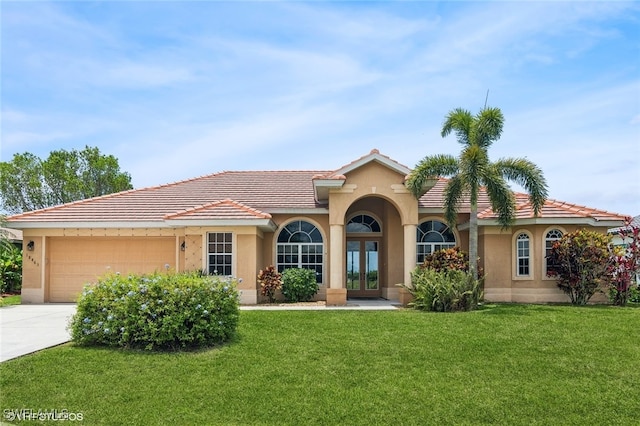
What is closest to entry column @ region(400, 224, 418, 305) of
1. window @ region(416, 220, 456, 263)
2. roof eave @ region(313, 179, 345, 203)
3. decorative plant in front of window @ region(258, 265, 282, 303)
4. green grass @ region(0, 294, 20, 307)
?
window @ region(416, 220, 456, 263)

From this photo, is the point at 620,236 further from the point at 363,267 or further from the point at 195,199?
the point at 195,199

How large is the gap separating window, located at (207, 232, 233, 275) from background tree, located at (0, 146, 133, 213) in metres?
33.0

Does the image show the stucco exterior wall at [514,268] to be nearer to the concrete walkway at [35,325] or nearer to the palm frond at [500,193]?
the palm frond at [500,193]

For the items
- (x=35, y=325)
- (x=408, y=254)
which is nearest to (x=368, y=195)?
(x=408, y=254)

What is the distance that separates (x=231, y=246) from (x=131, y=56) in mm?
8349

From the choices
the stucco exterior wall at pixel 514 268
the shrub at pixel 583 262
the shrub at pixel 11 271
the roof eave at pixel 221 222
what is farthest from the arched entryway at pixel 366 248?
the shrub at pixel 11 271

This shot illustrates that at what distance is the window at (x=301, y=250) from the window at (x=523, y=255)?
24.7 ft

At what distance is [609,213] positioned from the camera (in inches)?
791

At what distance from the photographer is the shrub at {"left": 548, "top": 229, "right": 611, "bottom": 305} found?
18484 millimetres

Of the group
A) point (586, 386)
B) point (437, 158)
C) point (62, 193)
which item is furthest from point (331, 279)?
point (62, 193)

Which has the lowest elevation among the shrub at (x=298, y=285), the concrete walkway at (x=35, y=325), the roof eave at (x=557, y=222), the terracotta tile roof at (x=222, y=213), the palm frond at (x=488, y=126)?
the concrete walkway at (x=35, y=325)

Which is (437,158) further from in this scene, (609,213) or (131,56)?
(131,56)

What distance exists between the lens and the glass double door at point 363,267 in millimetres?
22859

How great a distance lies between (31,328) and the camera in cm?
1359
